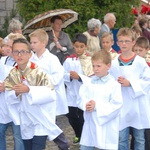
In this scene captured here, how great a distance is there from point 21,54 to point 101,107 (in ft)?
3.39

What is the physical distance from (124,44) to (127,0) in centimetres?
670

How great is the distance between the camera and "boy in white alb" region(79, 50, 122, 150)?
5.53 metres

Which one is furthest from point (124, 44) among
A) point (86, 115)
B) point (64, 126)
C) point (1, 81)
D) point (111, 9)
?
point (111, 9)

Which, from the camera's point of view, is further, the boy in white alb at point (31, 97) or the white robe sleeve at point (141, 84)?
the white robe sleeve at point (141, 84)

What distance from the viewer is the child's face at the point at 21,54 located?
5582mm

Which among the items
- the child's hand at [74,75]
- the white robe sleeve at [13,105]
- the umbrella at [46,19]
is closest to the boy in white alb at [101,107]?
the white robe sleeve at [13,105]

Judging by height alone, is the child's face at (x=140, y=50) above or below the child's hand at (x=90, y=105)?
above

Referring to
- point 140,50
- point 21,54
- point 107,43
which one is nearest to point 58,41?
point 107,43

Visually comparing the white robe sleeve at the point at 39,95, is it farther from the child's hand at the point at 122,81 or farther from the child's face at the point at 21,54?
the child's hand at the point at 122,81

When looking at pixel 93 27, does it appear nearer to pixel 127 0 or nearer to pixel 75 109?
pixel 75 109

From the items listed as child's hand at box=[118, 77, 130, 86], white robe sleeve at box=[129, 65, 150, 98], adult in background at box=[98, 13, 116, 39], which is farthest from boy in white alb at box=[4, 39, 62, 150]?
adult in background at box=[98, 13, 116, 39]

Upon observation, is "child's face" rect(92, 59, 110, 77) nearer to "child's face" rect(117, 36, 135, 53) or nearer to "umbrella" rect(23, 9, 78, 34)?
"child's face" rect(117, 36, 135, 53)

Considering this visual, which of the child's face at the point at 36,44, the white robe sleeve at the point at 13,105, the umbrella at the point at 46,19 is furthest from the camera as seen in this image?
the umbrella at the point at 46,19

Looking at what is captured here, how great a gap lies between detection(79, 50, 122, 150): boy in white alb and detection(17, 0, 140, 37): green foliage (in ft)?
19.9
